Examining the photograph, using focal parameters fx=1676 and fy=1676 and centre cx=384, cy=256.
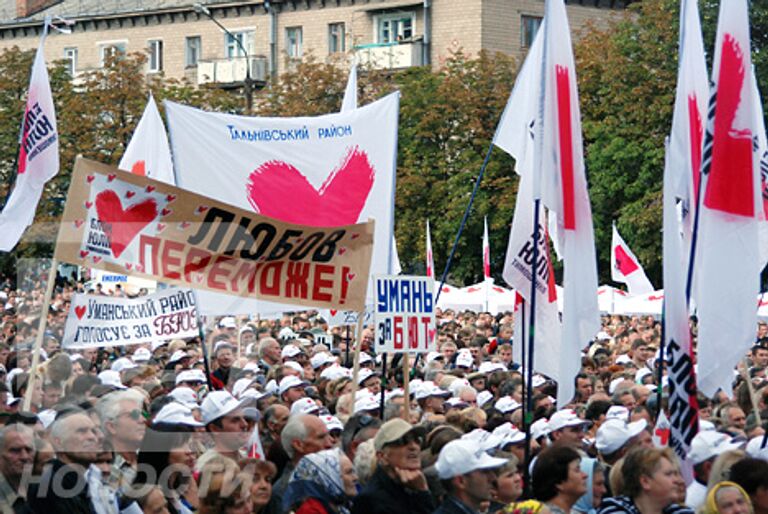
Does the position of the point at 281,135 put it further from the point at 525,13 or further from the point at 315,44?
the point at 315,44

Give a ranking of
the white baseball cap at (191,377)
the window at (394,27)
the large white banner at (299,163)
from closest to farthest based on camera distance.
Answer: the white baseball cap at (191,377) < the large white banner at (299,163) < the window at (394,27)

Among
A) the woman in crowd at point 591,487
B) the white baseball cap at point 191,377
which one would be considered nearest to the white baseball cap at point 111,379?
the white baseball cap at point 191,377

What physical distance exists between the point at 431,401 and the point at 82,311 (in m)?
3.66

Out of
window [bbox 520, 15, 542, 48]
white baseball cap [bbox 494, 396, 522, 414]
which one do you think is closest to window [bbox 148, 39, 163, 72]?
window [bbox 520, 15, 542, 48]

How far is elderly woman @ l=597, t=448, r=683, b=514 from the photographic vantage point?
7941mm

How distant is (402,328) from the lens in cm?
1231

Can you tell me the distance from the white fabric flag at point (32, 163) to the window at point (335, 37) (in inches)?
1608

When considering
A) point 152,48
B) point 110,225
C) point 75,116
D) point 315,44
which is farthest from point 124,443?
point 152,48

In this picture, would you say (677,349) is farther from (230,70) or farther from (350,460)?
(230,70)

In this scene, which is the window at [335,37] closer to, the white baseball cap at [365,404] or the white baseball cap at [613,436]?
the white baseball cap at [365,404]

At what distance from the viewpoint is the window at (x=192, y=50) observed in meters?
64.8

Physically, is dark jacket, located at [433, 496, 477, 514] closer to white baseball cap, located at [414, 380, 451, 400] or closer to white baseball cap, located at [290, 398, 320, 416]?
white baseball cap, located at [290, 398, 320, 416]

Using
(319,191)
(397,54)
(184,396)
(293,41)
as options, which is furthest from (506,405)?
(293,41)

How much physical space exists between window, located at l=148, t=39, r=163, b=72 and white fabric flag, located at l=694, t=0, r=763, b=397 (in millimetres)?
56842
